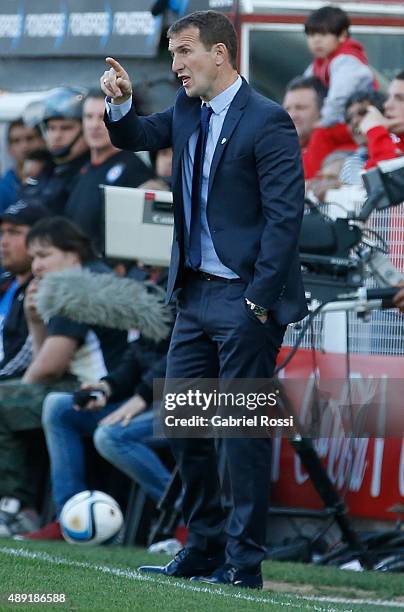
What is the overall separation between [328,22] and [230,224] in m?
4.24

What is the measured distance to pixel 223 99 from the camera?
588 cm

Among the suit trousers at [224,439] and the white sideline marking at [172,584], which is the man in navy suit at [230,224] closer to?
the suit trousers at [224,439]

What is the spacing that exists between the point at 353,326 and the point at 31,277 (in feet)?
8.72

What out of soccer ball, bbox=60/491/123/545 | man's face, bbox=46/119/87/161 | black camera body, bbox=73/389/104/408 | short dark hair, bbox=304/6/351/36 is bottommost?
soccer ball, bbox=60/491/123/545

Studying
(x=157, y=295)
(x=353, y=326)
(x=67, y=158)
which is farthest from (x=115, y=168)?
(x=353, y=326)

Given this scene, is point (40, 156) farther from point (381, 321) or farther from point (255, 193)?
point (255, 193)

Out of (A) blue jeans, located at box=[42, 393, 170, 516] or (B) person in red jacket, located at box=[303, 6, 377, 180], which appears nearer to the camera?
(A) blue jeans, located at box=[42, 393, 170, 516]

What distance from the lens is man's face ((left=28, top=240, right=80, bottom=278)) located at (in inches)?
347

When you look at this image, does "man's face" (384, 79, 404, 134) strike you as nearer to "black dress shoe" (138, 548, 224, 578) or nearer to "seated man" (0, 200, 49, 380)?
"seated man" (0, 200, 49, 380)

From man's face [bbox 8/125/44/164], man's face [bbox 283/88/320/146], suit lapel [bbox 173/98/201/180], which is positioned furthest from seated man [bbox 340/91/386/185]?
man's face [bbox 8/125/44/164]

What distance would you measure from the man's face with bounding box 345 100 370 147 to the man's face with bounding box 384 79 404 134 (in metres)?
0.70

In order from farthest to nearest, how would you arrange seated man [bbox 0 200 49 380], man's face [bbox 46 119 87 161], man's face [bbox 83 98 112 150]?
man's face [bbox 46 119 87 161] → man's face [bbox 83 98 112 150] → seated man [bbox 0 200 49 380]

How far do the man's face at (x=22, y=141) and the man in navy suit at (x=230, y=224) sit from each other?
19.9ft

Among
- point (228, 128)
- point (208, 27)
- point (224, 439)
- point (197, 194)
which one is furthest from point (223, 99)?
point (224, 439)
